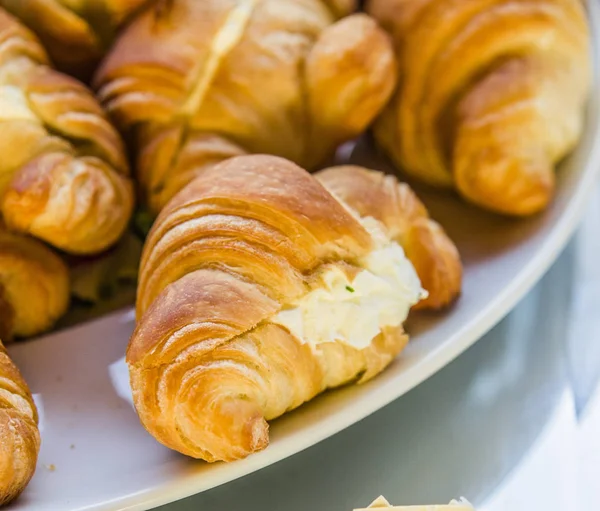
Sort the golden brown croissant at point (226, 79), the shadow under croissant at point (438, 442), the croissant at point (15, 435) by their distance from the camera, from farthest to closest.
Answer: the golden brown croissant at point (226, 79), the shadow under croissant at point (438, 442), the croissant at point (15, 435)

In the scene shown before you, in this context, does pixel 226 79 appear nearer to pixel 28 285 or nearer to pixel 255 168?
pixel 255 168

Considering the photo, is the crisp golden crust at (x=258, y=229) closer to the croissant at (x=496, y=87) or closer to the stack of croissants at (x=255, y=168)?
the stack of croissants at (x=255, y=168)

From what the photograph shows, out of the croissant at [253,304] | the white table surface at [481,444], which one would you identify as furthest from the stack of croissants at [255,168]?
the white table surface at [481,444]

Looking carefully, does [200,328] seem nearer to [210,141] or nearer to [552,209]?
[210,141]

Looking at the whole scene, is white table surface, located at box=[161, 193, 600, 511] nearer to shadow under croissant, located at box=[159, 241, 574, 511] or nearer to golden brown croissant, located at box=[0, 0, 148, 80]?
A: shadow under croissant, located at box=[159, 241, 574, 511]

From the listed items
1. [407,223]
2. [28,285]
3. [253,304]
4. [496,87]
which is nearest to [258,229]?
[253,304]

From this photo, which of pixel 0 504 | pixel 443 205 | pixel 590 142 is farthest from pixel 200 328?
pixel 590 142

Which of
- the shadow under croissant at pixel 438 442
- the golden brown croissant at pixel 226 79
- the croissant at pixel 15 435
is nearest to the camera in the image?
the croissant at pixel 15 435
